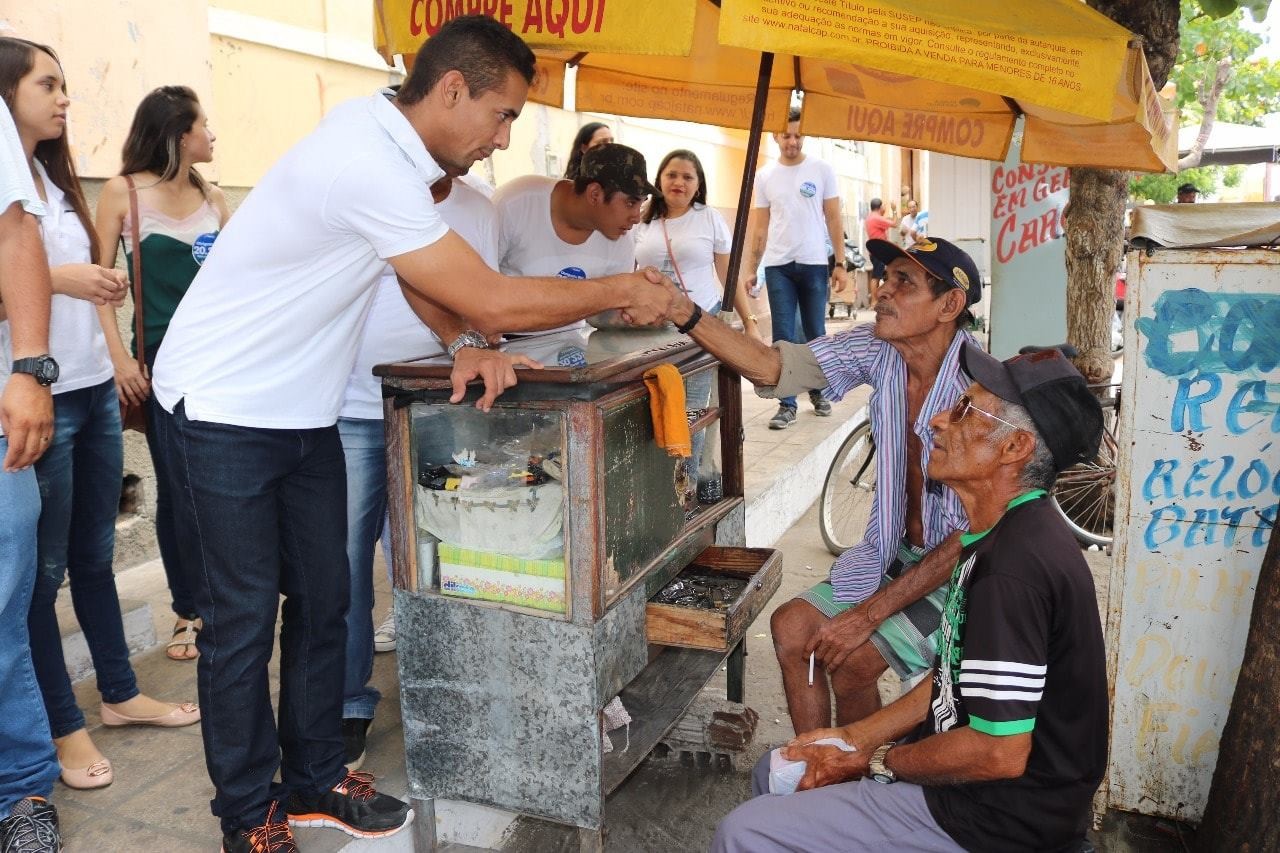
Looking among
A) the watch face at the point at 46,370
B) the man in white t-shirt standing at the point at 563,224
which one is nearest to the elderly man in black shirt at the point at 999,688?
the watch face at the point at 46,370

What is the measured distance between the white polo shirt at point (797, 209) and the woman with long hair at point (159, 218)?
4.22 meters

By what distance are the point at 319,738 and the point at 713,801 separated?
1.33 metres

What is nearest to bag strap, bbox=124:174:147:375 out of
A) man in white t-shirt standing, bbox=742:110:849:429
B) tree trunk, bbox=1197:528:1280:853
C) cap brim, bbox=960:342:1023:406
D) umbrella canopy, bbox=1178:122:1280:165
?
cap brim, bbox=960:342:1023:406

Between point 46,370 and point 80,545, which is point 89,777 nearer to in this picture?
point 80,545

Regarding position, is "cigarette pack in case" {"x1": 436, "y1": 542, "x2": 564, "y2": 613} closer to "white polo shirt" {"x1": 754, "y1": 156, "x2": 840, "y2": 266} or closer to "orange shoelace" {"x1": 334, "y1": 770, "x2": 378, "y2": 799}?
"orange shoelace" {"x1": 334, "y1": 770, "x2": 378, "y2": 799}

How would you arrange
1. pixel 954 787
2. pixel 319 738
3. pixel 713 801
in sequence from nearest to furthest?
1. pixel 954 787
2. pixel 319 738
3. pixel 713 801

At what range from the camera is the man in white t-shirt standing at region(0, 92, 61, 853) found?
7.13ft

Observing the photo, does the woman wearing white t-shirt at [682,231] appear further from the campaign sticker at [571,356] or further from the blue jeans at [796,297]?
the campaign sticker at [571,356]

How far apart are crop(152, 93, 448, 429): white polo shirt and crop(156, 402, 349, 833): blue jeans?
3.5 inches

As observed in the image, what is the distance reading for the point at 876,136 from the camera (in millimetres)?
4312

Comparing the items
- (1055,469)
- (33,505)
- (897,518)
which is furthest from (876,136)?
(33,505)

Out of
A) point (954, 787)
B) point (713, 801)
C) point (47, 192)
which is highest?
point (47, 192)

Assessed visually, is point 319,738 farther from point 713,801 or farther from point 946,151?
point 946,151

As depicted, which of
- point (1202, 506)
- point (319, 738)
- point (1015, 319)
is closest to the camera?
point (319, 738)
